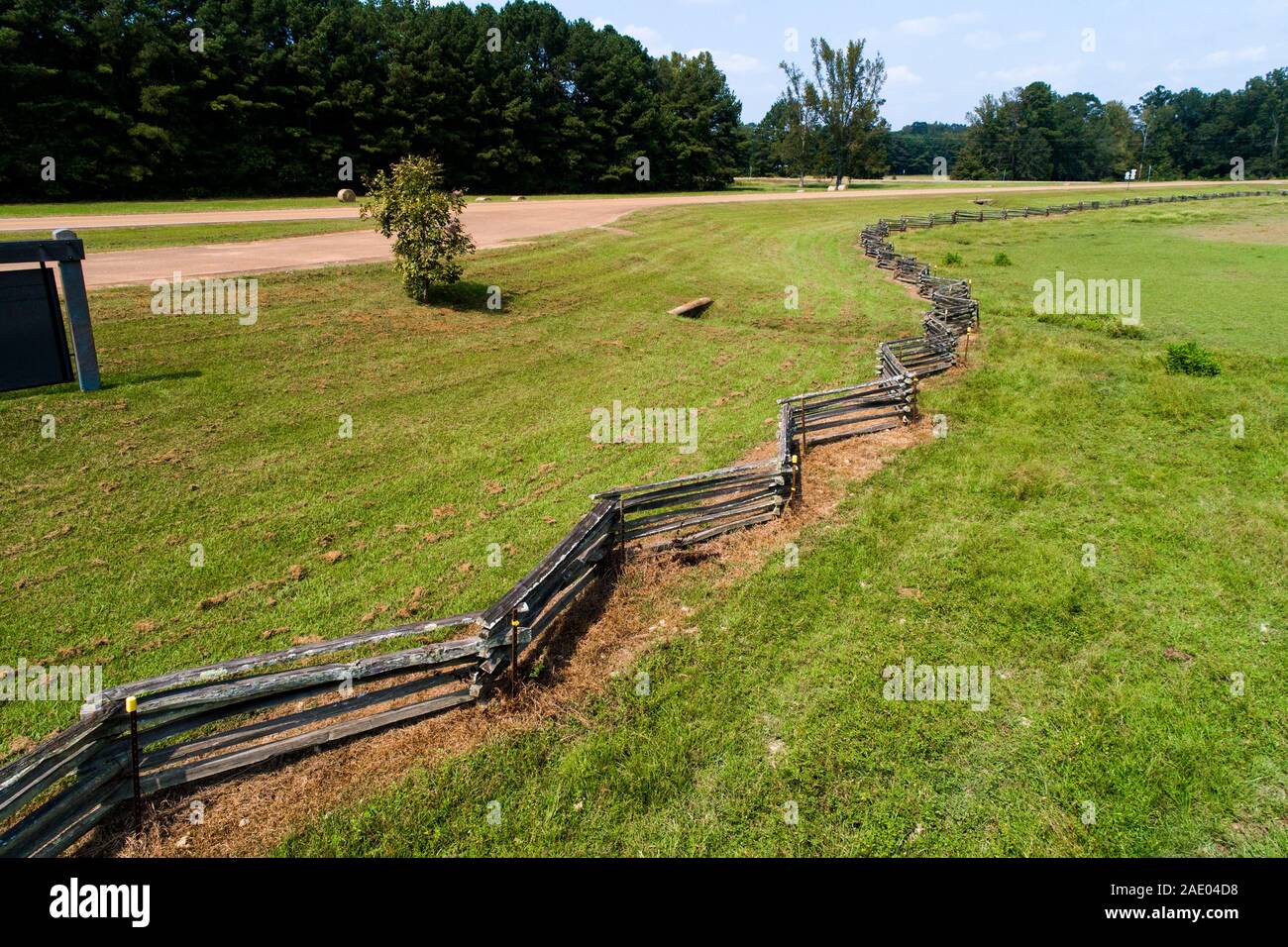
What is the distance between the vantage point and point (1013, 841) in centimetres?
602

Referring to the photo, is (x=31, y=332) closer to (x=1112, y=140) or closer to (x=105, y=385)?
(x=105, y=385)

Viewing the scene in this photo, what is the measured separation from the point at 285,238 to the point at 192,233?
365 cm

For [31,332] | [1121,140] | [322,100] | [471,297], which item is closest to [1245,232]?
[471,297]

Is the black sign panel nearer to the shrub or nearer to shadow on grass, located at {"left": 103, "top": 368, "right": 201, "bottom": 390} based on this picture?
shadow on grass, located at {"left": 103, "top": 368, "right": 201, "bottom": 390}

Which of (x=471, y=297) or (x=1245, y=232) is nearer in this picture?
(x=471, y=297)

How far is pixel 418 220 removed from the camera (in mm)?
22219

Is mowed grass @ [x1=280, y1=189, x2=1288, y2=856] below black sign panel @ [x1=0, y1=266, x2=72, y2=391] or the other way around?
below

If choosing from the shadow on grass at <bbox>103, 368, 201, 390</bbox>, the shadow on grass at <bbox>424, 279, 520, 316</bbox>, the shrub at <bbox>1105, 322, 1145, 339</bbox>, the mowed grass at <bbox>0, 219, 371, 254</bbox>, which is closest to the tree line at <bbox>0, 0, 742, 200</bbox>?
the mowed grass at <bbox>0, 219, 371, 254</bbox>

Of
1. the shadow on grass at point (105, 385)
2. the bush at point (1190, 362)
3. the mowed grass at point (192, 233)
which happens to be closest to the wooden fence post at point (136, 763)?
the shadow on grass at point (105, 385)

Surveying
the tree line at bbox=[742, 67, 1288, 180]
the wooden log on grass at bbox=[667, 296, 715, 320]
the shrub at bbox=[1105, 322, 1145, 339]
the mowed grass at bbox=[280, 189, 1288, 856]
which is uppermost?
the tree line at bbox=[742, 67, 1288, 180]

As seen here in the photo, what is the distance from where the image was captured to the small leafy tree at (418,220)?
869 inches

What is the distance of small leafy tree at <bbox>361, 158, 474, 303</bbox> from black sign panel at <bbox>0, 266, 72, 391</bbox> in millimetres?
10531

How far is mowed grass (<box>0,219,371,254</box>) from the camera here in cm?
2653

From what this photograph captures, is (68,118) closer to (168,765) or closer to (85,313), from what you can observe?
(85,313)
